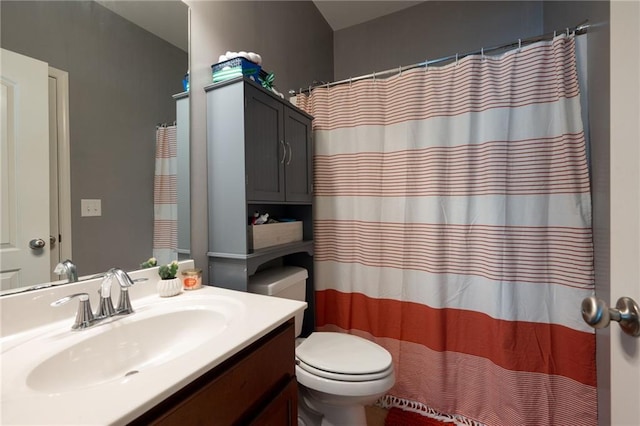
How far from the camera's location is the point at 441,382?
1.38 meters

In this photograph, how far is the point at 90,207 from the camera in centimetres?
84

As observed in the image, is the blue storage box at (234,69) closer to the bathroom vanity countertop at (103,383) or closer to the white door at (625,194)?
the bathroom vanity countertop at (103,383)

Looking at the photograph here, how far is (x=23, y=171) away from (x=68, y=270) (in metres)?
0.29

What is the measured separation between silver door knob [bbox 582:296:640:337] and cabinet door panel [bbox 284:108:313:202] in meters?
1.14

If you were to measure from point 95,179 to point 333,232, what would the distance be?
1.17m

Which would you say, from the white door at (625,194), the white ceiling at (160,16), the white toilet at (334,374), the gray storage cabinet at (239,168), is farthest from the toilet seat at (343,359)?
Answer: the white ceiling at (160,16)

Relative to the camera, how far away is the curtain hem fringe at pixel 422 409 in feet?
4.35

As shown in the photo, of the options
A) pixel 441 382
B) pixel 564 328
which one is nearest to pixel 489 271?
pixel 564 328

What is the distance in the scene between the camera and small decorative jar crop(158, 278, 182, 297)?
3.12ft

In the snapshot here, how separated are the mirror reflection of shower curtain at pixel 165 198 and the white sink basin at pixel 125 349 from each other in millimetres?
315

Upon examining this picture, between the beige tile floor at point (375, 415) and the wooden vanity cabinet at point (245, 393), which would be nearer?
the wooden vanity cabinet at point (245, 393)

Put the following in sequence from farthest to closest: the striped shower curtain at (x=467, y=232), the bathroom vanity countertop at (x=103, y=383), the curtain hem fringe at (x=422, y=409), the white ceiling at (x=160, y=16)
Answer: the curtain hem fringe at (x=422, y=409), the striped shower curtain at (x=467, y=232), the white ceiling at (x=160, y=16), the bathroom vanity countertop at (x=103, y=383)

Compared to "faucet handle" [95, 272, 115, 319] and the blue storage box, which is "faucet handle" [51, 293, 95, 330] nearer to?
"faucet handle" [95, 272, 115, 319]

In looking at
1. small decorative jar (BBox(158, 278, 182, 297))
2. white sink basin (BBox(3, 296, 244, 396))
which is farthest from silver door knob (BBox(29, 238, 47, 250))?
small decorative jar (BBox(158, 278, 182, 297))
